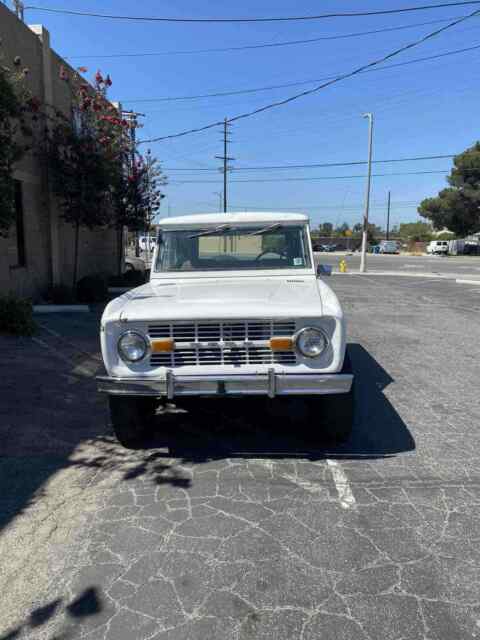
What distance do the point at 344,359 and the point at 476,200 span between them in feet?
182

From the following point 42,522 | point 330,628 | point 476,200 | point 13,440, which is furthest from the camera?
point 476,200

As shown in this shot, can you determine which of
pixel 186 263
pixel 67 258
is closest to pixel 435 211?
pixel 67 258

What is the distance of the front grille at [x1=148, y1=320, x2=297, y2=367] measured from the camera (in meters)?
3.70

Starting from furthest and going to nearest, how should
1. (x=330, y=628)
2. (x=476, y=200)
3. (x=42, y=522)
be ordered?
(x=476, y=200) → (x=42, y=522) → (x=330, y=628)

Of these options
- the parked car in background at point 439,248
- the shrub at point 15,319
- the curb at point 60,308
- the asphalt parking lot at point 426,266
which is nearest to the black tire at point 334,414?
the shrub at point 15,319

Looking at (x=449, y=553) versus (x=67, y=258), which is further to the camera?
(x=67, y=258)

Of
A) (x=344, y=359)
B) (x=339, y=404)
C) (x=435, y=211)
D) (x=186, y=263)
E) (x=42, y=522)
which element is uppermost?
(x=435, y=211)

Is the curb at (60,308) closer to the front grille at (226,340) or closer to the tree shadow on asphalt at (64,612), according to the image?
the front grille at (226,340)

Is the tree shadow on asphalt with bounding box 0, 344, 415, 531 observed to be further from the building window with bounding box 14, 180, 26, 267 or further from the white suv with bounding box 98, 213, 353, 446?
the building window with bounding box 14, 180, 26, 267

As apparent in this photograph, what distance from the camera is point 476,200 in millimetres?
52750

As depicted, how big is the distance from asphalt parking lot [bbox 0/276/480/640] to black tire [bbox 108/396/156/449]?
12 cm

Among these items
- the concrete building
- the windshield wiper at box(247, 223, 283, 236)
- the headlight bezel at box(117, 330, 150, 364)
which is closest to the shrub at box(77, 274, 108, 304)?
the concrete building

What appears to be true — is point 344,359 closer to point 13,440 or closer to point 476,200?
point 13,440

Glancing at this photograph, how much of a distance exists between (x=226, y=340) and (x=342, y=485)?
130 cm
